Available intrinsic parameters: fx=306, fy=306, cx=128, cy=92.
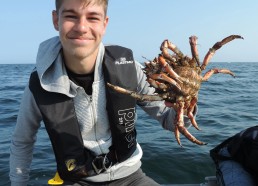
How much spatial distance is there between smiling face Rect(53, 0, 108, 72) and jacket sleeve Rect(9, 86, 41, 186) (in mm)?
852

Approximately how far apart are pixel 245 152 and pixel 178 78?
5.40 feet

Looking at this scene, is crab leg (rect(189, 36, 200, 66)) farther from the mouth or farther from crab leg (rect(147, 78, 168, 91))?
the mouth

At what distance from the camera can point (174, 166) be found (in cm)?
641

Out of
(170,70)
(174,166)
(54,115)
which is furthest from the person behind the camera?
(174,166)

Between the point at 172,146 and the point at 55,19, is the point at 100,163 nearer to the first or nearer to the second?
the point at 55,19

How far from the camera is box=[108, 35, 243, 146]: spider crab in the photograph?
8.92ft

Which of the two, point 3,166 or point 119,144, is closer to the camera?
point 119,144

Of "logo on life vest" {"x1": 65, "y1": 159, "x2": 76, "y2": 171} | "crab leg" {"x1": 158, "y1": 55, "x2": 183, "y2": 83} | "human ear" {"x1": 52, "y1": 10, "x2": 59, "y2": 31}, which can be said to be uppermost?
"human ear" {"x1": 52, "y1": 10, "x2": 59, "y2": 31}

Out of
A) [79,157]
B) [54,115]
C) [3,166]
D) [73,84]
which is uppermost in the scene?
[73,84]

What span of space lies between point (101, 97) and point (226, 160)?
1.79 meters


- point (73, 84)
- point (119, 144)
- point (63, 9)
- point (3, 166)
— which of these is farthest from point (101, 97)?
point (3, 166)

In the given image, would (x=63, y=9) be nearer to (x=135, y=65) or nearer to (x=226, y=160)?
(x=135, y=65)

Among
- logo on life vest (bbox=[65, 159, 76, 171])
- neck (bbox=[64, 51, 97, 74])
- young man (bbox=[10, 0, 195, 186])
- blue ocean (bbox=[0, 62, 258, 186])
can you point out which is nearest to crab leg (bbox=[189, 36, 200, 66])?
young man (bbox=[10, 0, 195, 186])

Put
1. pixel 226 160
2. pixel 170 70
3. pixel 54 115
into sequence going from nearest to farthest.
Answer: pixel 170 70 < pixel 54 115 < pixel 226 160
